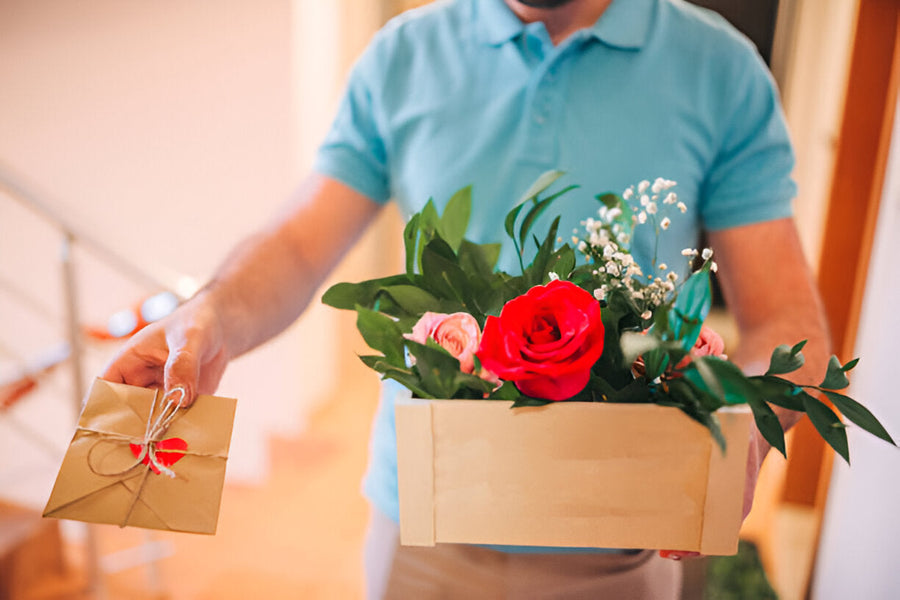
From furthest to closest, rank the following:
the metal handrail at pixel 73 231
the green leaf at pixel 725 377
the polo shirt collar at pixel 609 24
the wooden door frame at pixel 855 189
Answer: the metal handrail at pixel 73 231, the wooden door frame at pixel 855 189, the polo shirt collar at pixel 609 24, the green leaf at pixel 725 377

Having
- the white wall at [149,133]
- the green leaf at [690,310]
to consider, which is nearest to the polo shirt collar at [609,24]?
the green leaf at [690,310]

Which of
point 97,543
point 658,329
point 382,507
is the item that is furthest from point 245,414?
point 658,329

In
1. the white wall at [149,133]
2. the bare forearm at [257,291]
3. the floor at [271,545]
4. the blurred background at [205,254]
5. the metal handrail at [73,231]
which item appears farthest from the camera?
the white wall at [149,133]

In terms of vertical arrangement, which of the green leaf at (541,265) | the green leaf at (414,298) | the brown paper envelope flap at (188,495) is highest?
the green leaf at (541,265)

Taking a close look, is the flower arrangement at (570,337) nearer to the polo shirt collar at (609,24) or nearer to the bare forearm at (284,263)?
the bare forearm at (284,263)

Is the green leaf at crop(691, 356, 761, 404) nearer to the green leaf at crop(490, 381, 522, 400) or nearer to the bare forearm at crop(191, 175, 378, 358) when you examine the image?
the green leaf at crop(490, 381, 522, 400)

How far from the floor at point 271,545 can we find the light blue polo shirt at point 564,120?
4.49 ft

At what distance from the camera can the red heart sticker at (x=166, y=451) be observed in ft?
1.70

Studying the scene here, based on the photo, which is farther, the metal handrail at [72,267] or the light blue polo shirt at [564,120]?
the metal handrail at [72,267]

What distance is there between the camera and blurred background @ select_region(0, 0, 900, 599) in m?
1.73

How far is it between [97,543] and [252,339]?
1.50 metres

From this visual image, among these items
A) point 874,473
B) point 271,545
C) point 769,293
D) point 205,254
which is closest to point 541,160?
point 769,293

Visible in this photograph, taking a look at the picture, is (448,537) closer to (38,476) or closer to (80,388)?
(80,388)

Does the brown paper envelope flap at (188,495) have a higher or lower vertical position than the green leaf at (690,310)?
lower
